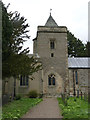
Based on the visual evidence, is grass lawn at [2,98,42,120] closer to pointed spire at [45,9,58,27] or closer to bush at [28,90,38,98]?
bush at [28,90,38,98]

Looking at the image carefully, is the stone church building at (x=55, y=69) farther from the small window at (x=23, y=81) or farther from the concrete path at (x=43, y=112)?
the concrete path at (x=43, y=112)

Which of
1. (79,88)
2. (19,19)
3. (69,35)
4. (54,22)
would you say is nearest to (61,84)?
(79,88)

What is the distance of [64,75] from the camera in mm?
24969

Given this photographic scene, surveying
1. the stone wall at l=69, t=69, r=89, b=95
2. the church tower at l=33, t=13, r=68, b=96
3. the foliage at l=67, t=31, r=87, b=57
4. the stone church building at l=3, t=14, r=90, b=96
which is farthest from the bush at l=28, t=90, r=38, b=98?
the foliage at l=67, t=31, r=87, b=57

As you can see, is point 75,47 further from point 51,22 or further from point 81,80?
point 81,80

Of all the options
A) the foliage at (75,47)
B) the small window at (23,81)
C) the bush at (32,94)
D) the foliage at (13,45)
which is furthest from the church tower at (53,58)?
the foliage at (75,47)

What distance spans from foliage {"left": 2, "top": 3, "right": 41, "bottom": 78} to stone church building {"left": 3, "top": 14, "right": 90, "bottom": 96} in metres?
9.84

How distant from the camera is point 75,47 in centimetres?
4928

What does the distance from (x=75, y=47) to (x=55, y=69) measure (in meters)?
26.1

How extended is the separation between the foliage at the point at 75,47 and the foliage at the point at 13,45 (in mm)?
34343

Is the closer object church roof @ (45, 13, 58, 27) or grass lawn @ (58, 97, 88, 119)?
grass lawn @ (58, 97, 88, 119)

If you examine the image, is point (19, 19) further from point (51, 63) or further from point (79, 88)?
point (79, 88)

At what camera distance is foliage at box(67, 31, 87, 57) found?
4812 cm

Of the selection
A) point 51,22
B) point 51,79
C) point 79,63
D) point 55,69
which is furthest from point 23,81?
point 51,22
